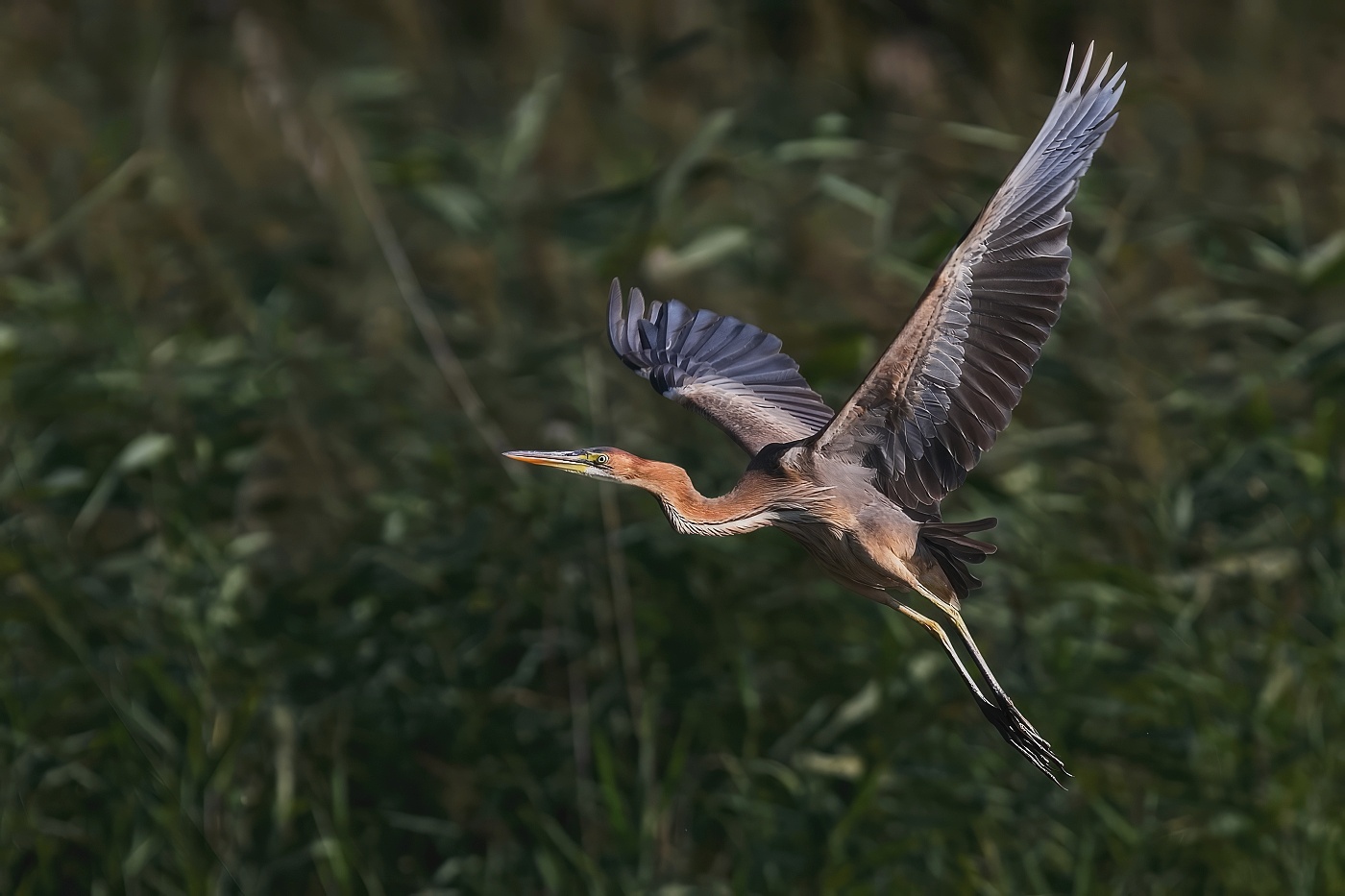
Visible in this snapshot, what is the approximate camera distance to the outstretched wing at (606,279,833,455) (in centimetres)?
434

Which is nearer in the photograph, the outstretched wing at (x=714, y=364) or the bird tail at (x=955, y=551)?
the bird tail at (x=955, y=551)

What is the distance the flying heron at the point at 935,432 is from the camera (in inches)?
133

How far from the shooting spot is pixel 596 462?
3.83m

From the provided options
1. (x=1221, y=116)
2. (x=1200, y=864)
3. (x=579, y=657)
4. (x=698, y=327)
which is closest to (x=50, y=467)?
(x=579, y=657)

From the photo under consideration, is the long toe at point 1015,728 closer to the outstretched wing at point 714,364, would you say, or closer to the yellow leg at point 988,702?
the yellow leg at point 988,702

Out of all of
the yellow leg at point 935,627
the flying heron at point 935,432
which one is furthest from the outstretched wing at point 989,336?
the yellow leg at point 935,627

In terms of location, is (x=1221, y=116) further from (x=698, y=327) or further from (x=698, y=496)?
(x=698, y=496)

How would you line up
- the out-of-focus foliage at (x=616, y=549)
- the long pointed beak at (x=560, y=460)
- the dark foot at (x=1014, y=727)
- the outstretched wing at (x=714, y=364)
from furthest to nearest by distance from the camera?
1. the out-of-focus foliage at (x=616, y=549)
2. the outstretched wing at (x=714, y=364)
3. the long pointed beak at (x=560, y=460)
4. the dark foot at (x=1014, y=727)

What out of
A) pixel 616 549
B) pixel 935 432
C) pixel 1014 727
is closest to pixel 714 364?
pixel 616 549

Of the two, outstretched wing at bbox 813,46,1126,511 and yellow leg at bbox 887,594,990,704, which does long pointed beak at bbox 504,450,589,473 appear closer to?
outstretched wing at bbox 813,46,1126,511

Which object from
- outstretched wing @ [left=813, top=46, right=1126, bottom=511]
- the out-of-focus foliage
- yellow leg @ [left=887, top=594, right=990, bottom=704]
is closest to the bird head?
outstretched wing @ [left=813, top=46, right=1126, bottom=511]

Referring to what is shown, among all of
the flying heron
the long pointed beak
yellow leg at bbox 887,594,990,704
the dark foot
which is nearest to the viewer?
the flying heron

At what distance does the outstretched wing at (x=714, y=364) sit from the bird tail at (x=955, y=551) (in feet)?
1.81

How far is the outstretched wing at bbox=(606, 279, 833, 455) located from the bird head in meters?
0.48
